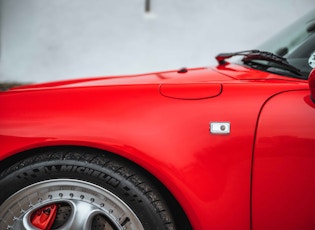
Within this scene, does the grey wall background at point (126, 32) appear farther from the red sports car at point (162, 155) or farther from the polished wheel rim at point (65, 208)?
the polished wheel rim at point (65, 208)

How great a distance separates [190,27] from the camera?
5.80 metres

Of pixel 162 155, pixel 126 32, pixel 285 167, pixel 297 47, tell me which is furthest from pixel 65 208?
pixel 126 32

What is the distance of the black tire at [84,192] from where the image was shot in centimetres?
124

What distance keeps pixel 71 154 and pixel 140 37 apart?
16.0 feet

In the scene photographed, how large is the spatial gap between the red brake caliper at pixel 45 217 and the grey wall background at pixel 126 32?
481cm

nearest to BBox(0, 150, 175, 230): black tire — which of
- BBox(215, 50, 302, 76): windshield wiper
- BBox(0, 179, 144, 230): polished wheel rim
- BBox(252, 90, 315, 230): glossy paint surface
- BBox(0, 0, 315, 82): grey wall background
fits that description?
BBox(0, 179, 144, 230): polished wheel rim

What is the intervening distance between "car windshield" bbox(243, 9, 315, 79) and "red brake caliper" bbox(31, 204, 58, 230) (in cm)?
109

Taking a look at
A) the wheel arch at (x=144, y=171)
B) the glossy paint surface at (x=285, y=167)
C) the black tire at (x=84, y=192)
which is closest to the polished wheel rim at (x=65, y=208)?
the black tire at (x=84, y=192)

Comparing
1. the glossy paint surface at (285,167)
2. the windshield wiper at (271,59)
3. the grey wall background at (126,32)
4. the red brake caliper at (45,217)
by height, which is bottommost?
the red brake caliper at (45,217)

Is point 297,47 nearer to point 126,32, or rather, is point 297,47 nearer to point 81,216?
point 81,216

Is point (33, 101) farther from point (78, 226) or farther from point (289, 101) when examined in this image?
point (289, 101)

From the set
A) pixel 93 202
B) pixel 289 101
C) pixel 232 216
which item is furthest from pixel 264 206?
pixel 93 202

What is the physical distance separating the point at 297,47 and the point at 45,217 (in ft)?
4.38

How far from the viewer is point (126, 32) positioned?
19.3 ft
